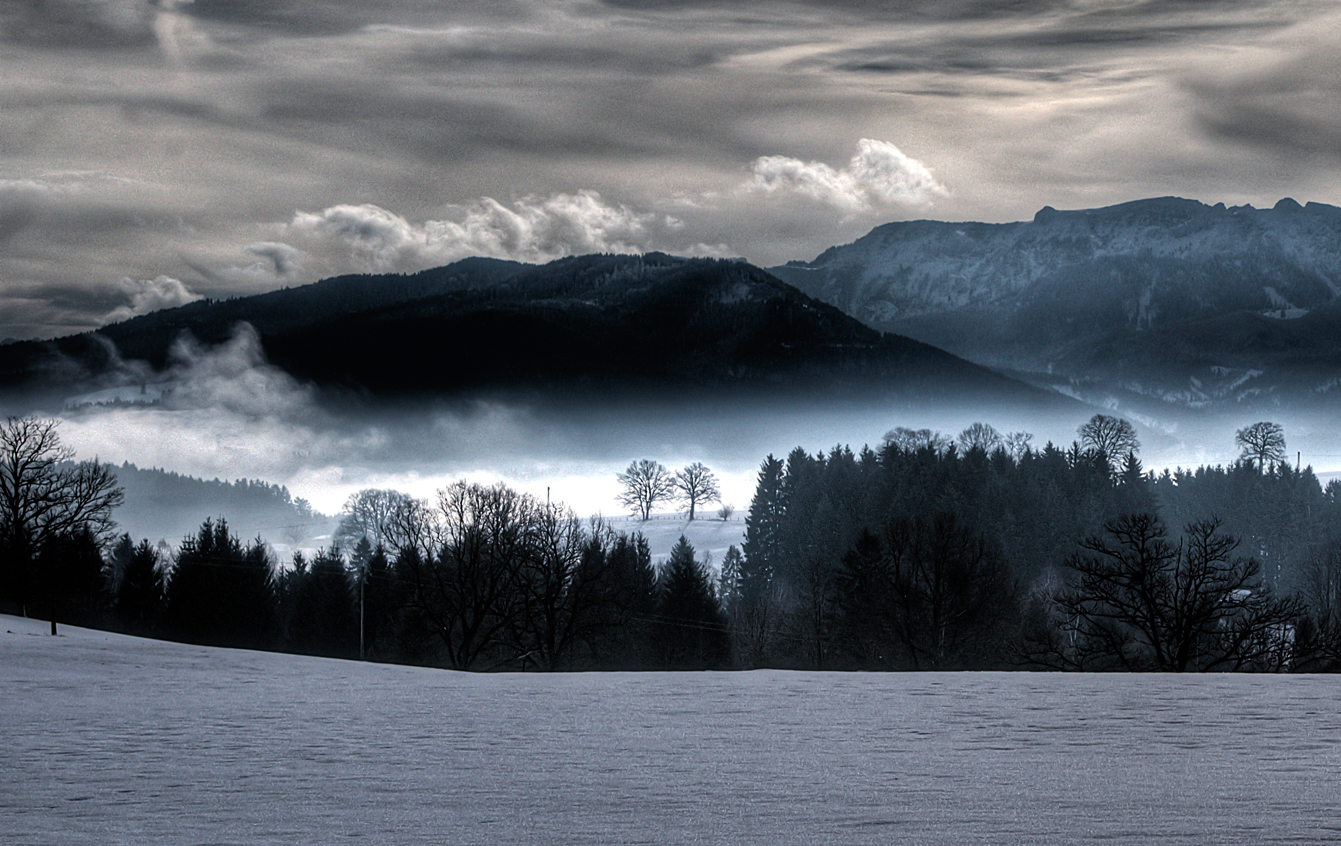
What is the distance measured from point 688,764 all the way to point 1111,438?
524ft

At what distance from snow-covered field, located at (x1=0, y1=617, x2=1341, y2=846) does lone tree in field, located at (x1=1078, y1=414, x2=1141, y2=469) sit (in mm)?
137446

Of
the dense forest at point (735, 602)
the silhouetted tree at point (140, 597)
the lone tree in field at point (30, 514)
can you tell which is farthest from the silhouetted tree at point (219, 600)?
the lone tree in field at point (30, 514)

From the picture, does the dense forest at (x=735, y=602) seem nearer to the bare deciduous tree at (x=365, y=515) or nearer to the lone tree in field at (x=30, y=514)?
the lone tree in field at (x=30, y=514)

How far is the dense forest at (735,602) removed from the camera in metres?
63.2

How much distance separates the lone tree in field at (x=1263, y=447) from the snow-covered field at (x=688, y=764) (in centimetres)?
15615

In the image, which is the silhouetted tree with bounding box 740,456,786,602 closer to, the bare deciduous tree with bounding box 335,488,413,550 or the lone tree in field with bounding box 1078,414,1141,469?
the lone tree in field with bounding box 1078,414,1141,469

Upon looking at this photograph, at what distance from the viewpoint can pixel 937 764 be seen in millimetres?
16266

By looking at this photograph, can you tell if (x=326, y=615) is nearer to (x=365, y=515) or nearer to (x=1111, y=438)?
(x=365, y=515)

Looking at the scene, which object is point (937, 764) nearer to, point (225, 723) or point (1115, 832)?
point (1115, 832)

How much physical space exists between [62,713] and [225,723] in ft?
14.1

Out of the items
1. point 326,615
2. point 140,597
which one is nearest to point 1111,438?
point 326,615

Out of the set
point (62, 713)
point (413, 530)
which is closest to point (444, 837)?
point (62, 713)

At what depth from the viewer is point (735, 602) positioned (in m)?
Result: 138

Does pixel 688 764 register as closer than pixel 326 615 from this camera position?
Yes
